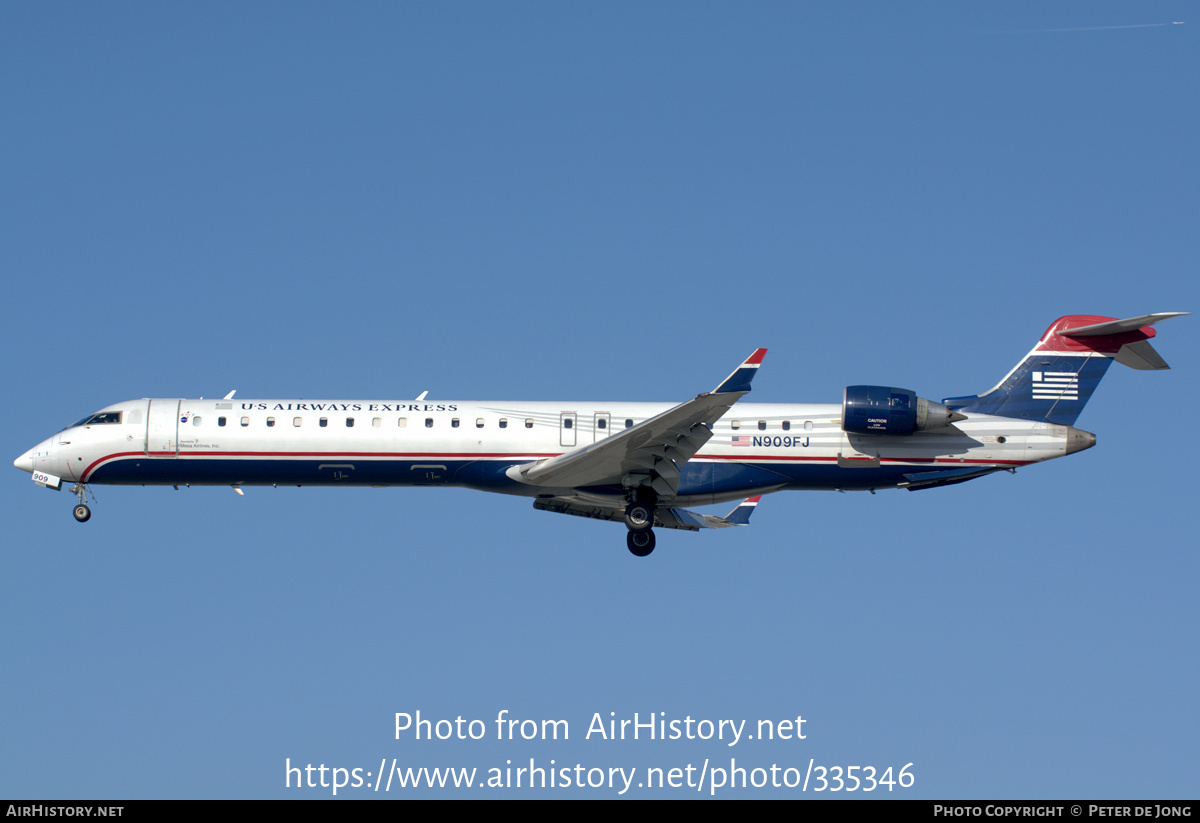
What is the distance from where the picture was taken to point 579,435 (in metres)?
33.6

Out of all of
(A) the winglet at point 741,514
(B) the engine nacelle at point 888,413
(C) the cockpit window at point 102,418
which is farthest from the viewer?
(A) the winglet at point 741,514

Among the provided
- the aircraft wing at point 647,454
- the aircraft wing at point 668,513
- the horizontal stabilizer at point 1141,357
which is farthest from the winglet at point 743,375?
the horizontal stabilizer at point 1141,357

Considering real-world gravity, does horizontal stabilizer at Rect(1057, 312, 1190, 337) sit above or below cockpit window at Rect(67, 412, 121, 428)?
above

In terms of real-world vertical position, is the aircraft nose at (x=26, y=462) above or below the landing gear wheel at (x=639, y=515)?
above

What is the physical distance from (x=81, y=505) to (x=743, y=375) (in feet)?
56.4

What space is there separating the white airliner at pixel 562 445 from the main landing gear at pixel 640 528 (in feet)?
0.11

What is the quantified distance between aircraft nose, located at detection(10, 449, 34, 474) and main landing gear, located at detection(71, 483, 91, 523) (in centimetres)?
113

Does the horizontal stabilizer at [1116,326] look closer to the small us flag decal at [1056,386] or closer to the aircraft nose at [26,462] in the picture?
the small us flag decal at [1056,386]

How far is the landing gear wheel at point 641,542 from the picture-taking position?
1312 inches

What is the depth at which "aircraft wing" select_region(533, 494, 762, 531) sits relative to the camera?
3453 cm

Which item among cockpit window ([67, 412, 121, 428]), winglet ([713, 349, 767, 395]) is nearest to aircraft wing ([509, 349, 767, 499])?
winglet ([713, 349, 767, 395])

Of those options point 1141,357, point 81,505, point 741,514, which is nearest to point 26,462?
point 81,505

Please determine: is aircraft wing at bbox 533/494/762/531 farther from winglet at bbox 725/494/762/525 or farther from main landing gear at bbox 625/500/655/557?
main landing gear at bbox 625/500/655/557
